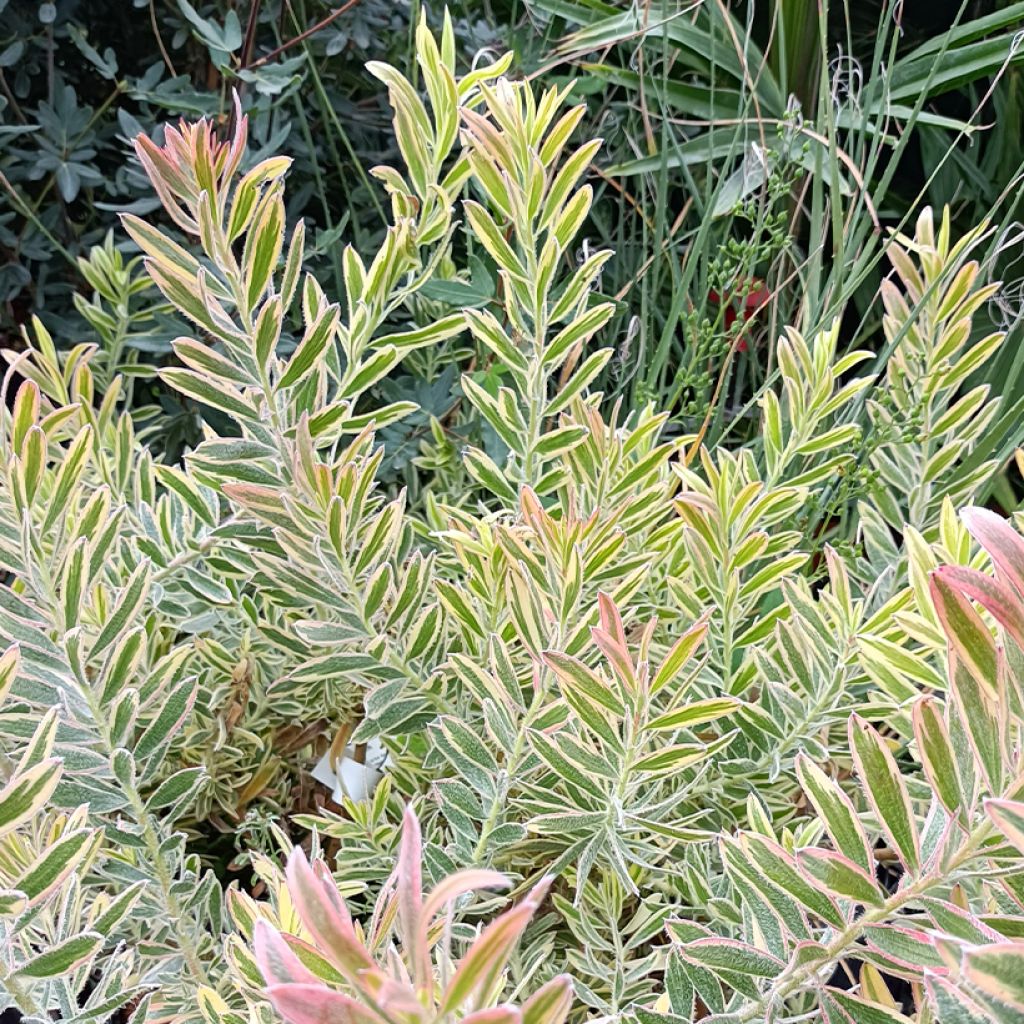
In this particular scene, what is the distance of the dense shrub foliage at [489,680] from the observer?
0.32m

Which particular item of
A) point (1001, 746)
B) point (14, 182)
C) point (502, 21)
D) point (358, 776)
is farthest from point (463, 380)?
point (502, 21)

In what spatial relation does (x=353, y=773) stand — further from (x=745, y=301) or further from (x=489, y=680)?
(x=745, y=301)

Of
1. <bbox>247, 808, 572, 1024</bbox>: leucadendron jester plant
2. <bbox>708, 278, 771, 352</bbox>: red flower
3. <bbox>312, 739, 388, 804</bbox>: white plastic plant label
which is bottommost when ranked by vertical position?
<bbox>312, 739, 388, 804</bbox>: white plastic plant label

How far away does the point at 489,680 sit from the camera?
49 centimetres

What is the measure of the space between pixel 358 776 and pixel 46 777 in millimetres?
313

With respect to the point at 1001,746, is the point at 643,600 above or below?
below

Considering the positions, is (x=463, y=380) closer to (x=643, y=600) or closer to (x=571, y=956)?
(x=643, y=600)

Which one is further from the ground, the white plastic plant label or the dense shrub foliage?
the dense shrub foliage

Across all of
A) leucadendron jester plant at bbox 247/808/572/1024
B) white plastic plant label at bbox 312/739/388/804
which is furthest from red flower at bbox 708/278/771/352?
leucadendron jester plant at bbox 247/808/572/1024

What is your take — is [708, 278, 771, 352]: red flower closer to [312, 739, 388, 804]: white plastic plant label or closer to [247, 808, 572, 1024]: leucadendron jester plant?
[312, 739, 388, 804]: white plastic plant label

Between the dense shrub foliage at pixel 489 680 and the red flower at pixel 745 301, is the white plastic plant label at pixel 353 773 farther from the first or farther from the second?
the red flower at pixel 745 301

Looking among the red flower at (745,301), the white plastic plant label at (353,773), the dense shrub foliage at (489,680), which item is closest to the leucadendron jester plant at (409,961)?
the dense shrub foliage at (489,680)

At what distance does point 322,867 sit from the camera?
11.8 inches

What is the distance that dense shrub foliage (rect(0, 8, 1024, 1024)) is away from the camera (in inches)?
12.5
